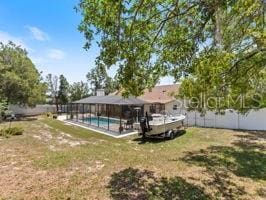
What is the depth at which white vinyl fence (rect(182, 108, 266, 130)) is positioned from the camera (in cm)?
2014

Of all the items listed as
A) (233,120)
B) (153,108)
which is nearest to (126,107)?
(153,108)

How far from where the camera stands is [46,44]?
2000 cm

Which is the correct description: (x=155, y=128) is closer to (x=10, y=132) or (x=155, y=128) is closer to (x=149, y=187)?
(x=149, y=187)

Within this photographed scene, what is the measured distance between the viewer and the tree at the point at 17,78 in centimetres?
2767

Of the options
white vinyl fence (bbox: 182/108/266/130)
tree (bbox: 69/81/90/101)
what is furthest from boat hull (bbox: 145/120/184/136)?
tree (bbox: 69/81/90/101)

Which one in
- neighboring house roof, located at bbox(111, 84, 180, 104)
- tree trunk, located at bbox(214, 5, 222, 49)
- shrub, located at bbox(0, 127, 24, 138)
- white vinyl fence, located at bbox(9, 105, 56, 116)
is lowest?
shrub, located at bbox(0, 127, 24, 138)

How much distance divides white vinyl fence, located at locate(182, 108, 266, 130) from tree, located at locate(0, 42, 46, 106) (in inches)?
735

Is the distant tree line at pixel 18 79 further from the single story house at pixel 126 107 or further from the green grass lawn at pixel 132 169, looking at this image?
the green grass lawn at pixel 132 169

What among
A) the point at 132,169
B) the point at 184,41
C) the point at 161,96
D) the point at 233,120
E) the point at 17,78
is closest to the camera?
the point at 184,41

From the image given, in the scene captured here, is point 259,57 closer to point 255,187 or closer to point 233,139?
point 255,187

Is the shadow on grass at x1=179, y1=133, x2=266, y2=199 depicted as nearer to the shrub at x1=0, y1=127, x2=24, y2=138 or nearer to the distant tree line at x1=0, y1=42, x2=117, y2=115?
the shrub at x1=0, y1=127, x2=24, y2=138

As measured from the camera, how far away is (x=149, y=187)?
7.58m

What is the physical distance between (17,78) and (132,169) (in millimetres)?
22890

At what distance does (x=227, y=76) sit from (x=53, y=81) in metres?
50.8
